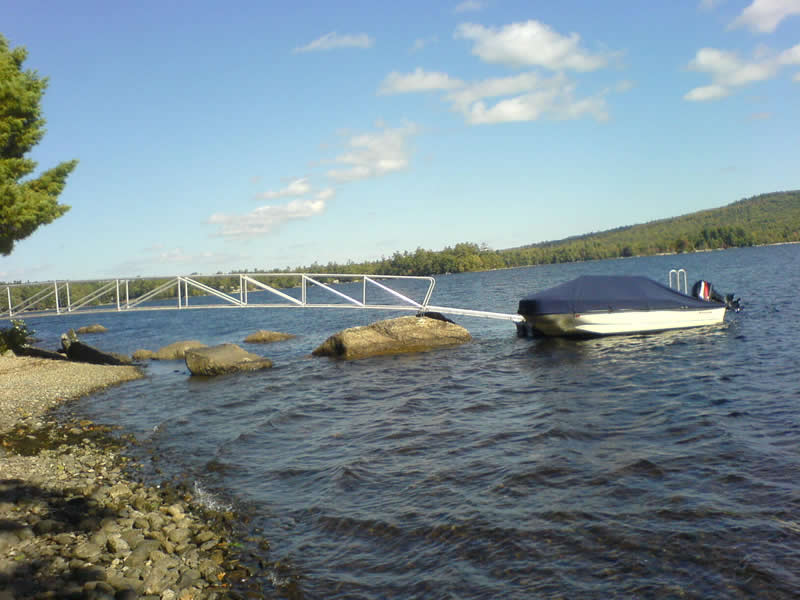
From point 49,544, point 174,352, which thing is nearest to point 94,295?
point 174,352

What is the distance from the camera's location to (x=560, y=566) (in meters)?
6.10

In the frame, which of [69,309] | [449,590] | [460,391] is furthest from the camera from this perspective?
[69,309]

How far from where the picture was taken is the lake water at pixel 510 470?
239 inches

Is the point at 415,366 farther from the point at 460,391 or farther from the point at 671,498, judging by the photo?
the point at 671,498

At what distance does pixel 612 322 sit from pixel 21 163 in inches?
888

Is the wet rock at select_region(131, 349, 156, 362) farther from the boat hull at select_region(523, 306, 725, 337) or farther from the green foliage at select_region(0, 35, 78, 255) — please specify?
the boat hull at select_region(523, 306, 725, 337)

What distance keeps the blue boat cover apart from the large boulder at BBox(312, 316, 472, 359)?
3773 millimetres

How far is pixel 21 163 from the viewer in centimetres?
1827

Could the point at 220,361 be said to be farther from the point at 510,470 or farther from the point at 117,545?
the point at 117,545

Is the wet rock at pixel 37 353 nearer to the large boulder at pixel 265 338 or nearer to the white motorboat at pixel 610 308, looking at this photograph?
the large boulder at pixel 265 338

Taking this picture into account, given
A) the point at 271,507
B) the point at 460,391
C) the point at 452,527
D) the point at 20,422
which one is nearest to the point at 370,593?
the point at 452,527

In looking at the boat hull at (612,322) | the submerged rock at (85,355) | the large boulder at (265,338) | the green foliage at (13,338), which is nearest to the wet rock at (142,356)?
the submerged rock at (85,355)

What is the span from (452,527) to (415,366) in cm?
1287

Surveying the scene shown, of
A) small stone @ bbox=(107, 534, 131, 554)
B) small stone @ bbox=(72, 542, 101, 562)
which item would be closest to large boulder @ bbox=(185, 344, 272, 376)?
small stone @ bbox=(107, 534, 131, 554)
